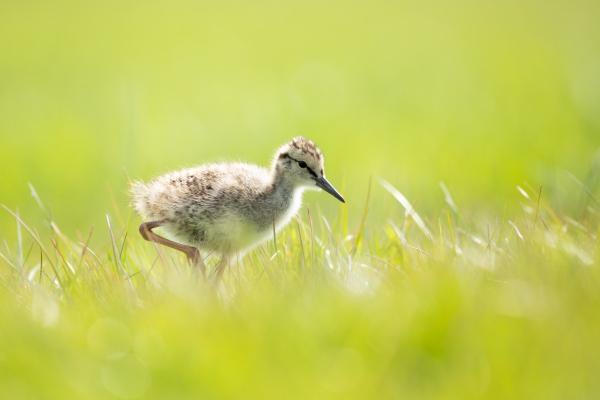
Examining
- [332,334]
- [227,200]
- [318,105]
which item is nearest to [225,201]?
[227,200]

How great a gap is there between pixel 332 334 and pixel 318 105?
31.5 feet

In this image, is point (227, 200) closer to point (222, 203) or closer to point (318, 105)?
point (222, 203)

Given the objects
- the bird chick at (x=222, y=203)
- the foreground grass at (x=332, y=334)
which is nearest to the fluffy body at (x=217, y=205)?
the bird chick at (x=222, y=203)

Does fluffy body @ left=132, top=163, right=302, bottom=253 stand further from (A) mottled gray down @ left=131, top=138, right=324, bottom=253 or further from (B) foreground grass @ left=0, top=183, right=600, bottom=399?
(B) foreground grass @ left=0, top=183, right=600, bottom=399

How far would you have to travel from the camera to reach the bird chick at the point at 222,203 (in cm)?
503

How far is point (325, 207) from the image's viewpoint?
32.2ft

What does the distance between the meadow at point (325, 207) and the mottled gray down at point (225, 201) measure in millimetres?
179

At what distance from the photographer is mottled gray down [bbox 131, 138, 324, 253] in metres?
5.04

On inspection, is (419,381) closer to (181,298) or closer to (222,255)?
(181,298)

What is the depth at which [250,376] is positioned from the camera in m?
2.89

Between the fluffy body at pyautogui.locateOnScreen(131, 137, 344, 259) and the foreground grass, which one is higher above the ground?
the fluffy body at pyautogui.locateOnScreen(131, 137, 344, 259)

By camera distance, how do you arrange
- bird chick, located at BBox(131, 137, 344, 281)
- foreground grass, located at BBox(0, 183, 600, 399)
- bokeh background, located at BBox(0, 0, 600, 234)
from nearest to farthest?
1. foreground grass, located at BBox(0, 183, 600, 399)
2. bird chick, located at BBox(131, 137, 344, 281)
3. bokeh background, located at BBox(0, 0, 600, 234)

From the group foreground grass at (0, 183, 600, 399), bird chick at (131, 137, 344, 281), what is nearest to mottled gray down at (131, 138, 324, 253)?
bird chick at (131, 137, 344, 281)

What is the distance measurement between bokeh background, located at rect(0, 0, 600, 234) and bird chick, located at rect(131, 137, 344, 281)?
41.3 inches
